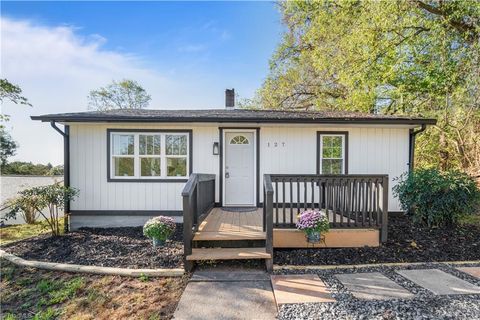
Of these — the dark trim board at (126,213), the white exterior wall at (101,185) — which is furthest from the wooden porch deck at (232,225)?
the white exterior wall at (101,185)

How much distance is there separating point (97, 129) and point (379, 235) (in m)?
6.76

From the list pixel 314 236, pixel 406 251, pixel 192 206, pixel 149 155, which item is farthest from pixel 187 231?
pixel 406 251

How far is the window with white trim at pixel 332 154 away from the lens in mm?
6453

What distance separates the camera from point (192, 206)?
13.1 ft

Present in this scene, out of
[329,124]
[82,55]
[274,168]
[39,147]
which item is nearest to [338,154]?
[329,124]

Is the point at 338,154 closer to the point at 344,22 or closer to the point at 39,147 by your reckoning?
the point at 344,22

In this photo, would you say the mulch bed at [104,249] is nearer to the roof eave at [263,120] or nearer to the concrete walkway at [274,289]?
the concrete walkway at [274,289]

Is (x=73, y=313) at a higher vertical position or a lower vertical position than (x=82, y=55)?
lower

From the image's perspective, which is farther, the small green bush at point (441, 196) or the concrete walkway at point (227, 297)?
the small green bush at point (441, 196)

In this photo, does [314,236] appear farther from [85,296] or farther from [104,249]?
[104,249]

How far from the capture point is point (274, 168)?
6438 millimetres

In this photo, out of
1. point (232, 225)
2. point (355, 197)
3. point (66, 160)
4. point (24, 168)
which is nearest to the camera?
point (355, 197)

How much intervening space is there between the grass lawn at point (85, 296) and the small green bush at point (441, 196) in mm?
5192

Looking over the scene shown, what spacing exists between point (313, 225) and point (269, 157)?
2.74 m
